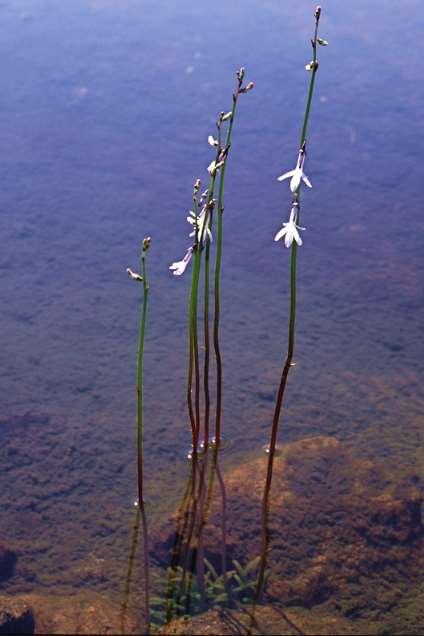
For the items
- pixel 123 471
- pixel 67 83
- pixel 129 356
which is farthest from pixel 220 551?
pixel 67 83

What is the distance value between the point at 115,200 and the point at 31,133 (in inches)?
59.5

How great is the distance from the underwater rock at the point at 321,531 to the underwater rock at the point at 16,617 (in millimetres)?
696

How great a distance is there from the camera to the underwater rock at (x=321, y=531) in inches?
167

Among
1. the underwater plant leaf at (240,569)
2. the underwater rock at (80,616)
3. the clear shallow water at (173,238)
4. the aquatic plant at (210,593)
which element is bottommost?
the underwater rock at (80,616)

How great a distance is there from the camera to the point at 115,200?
25.1 ft

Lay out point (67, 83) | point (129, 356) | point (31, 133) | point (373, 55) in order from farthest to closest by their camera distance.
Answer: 1. point (373, 55)
2. point (67, 83)
3. point (31, 133)
4. point (129, 356)

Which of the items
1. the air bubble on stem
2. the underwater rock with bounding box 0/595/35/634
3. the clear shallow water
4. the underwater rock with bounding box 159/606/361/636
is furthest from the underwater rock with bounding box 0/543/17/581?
the air bubble on stem

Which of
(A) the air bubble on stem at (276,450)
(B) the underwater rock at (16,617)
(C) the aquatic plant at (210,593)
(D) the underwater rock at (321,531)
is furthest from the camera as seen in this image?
(A) the air bubble on stem at (276,450)

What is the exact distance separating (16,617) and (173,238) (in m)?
3.87

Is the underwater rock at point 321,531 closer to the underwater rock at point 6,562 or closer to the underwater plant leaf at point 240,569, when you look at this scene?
the underwater plant leaf at point 240,569

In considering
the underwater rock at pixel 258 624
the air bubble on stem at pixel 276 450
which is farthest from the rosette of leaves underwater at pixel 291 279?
the air bubble on stem at pixel 276 450

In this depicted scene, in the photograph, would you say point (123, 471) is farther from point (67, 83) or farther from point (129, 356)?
point (67, 83)

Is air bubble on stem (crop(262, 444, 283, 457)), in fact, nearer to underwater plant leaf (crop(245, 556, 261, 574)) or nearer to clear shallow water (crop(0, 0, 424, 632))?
clear shallow water (crop(0, 0, 424, 632))

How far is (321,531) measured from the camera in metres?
4.53
